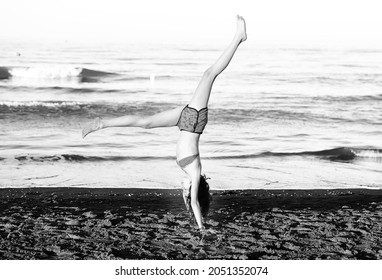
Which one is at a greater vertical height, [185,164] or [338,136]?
[185,164]

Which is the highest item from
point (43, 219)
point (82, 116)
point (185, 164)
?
point (185, 164)

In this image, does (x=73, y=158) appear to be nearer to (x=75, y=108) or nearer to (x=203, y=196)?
(x=203, y=196)

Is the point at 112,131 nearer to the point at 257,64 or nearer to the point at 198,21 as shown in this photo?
the point at 198,21

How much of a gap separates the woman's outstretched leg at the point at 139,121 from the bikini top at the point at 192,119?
46 mm

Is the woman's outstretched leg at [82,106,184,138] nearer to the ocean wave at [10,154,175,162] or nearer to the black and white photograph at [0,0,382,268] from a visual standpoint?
the black and white photograph at [0,0,382,268]

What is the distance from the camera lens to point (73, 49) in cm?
1513

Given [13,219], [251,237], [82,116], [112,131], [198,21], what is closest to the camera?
[251,237]

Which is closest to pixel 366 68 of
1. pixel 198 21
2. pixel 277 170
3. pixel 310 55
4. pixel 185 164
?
pixel 310 55

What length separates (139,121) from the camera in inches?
132

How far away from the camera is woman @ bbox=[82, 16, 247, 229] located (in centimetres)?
337

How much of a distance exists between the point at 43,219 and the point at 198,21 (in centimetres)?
774

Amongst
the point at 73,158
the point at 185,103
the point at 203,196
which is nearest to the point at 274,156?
the point at 73,158

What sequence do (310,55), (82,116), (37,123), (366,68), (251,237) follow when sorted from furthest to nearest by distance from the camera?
1. (310,55)
2. (366,68)
3. (82,116)
4. (37,123)
5. (251,237)

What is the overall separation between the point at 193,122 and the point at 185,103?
7541 mm
